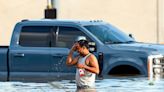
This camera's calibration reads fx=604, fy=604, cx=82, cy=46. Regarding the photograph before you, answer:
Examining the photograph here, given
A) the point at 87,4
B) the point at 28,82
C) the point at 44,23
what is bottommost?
the point at 28,82

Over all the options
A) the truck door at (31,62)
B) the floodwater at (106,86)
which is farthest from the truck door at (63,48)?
the floodwater at (106,86)

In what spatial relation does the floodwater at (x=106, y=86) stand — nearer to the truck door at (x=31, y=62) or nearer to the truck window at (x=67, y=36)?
the truck door at (x=31, y=62)

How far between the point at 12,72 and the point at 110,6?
35.2ft

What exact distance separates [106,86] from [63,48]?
2019 millimetres

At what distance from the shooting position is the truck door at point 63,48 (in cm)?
1185

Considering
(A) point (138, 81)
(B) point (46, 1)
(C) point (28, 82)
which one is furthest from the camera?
(B) point (46, 1)

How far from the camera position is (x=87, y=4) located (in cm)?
2227

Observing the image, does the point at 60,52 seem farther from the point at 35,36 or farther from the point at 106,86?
the point at 106,86

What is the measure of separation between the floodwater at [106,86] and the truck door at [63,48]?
18.1 inches

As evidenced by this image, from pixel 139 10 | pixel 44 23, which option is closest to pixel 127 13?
pixel 139 10

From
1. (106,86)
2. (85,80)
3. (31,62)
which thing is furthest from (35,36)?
(85,80)

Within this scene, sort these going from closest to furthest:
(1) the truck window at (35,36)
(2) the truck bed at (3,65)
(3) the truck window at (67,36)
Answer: (2) the truck bed at (3,65)
(3) the truck window at (67,36)
(1) the truck window at (35,36)

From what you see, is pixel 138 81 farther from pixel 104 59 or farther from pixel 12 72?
pixel 12 72

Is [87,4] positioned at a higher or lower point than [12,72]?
higher
